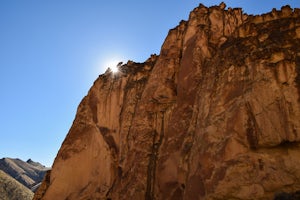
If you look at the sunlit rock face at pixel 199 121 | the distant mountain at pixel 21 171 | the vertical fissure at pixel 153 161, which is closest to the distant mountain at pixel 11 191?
the distant mountain at pixel 21 171

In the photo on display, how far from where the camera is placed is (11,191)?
3526 inches

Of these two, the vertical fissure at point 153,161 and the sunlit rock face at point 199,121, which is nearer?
the sunlit rock face at point 199,121

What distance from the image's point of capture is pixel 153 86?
23781mm

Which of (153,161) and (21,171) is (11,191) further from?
(153,161)

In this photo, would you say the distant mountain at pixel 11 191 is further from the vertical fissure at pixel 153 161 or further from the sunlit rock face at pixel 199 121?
the vertical fissure at pixel 153 161

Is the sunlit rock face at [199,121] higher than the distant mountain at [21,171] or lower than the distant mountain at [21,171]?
lower

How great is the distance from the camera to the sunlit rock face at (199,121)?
13.6 meters

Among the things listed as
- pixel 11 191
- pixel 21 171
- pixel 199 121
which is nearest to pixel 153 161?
pixel 199 121

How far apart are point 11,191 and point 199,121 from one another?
85.8 m

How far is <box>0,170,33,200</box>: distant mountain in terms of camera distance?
8738 cm

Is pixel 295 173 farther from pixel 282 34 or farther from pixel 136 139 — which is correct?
pixel 136 139

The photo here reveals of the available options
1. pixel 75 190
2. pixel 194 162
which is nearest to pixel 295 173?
pixel 194 162

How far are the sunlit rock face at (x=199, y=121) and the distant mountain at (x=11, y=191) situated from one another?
66.9 metres

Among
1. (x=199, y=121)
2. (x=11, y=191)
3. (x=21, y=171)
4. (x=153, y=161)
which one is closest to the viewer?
(x=199, y=121)
